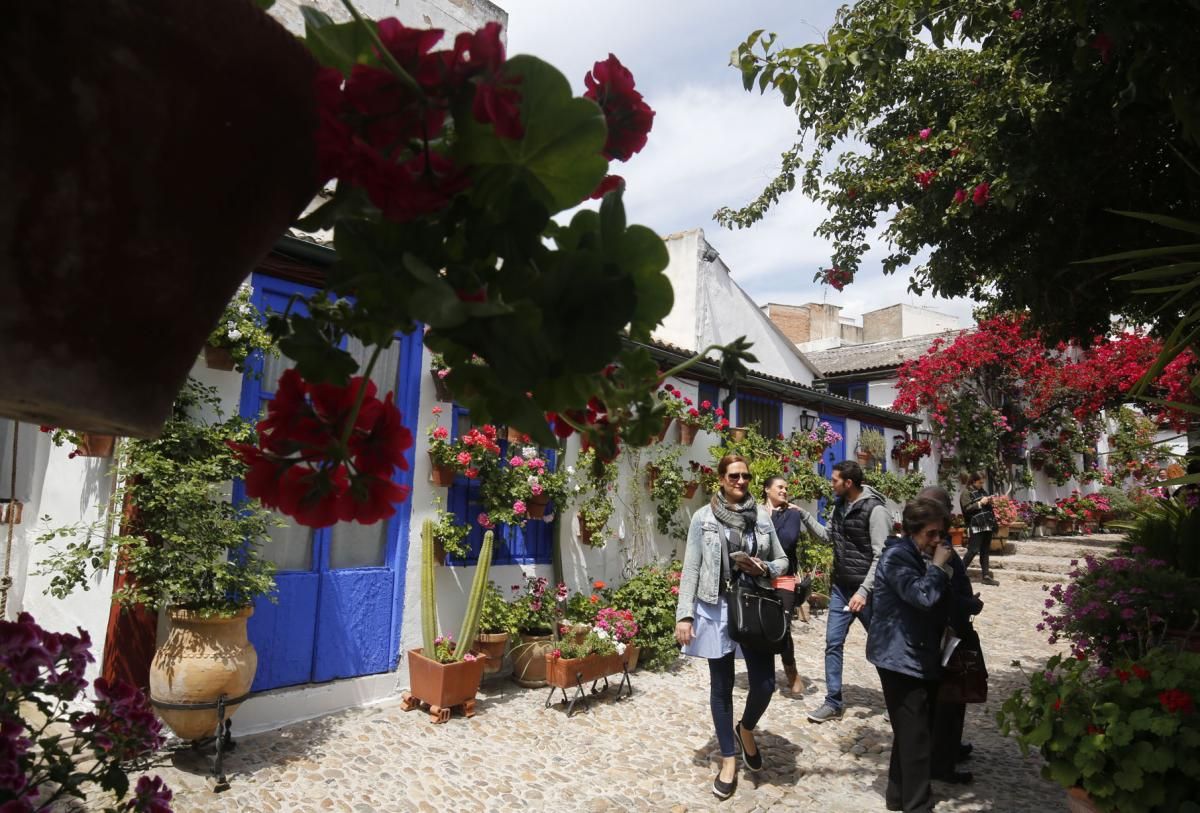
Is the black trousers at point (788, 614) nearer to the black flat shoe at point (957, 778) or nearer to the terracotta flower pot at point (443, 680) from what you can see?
the black flat shoe at point (957, 778)

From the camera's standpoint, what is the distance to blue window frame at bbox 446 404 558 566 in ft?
21.2

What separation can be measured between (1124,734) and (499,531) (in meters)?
4.93

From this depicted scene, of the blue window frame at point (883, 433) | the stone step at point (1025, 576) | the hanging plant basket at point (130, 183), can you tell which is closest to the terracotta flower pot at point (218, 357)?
the hanging plant basket at point (130, 183)

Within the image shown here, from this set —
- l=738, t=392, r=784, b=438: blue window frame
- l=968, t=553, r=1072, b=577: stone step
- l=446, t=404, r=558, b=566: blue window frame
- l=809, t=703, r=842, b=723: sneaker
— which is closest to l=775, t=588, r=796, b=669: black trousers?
l=809, t=703, r=842, b=723: sneaker

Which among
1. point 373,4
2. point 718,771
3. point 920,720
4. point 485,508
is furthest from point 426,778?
point 373,4

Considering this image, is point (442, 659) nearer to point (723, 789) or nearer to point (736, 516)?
point (723, 789)

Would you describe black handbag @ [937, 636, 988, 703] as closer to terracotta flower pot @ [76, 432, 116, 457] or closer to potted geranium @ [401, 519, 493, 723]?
potted geranium @ [401, 519, 493, 723]

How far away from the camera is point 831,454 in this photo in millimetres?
12727

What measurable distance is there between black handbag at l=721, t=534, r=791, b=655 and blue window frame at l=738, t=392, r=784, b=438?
6.06 meters

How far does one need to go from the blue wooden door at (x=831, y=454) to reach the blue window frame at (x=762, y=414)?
1.17m

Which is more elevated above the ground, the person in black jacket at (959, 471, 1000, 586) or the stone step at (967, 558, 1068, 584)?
the person in black jacket at (959, 471, 1000, 586)

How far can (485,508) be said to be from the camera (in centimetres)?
657

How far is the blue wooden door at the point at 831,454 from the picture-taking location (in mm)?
11547

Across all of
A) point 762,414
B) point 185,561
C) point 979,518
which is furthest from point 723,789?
point 979,518
